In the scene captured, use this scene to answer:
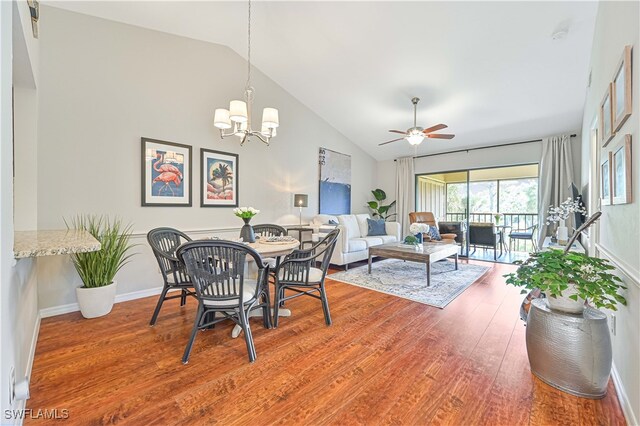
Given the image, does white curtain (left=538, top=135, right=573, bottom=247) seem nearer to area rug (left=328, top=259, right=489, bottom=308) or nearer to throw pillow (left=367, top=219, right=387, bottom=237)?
area rug (left=328, top=259, right=489, bottom=308)

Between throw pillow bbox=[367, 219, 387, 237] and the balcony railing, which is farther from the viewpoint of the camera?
the balcony railing

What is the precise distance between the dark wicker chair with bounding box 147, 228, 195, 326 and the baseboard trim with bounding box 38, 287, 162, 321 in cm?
72

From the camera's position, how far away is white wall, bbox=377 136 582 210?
5211 millimetres

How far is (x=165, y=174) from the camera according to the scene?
3.51 metres

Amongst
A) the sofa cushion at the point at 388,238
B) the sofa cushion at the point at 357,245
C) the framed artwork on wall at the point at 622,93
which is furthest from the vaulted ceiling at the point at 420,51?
the sofa cushion at the point at 357,245

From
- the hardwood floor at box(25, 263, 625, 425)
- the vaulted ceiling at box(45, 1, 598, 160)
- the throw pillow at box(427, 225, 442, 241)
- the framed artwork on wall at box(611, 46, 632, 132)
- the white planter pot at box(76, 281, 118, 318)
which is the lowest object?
the hardwood floor at box(25, 263, 625, 425)

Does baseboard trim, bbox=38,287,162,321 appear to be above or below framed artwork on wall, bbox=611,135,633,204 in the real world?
below

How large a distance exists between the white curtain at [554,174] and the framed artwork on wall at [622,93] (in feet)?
12.3

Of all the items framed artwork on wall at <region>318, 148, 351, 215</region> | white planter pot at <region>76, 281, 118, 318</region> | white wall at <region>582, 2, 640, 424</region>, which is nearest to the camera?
white wall at <region>582, 2, 640, 424</region>

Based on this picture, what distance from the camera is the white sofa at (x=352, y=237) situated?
186 inches

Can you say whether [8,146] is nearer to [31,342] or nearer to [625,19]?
[31,342]

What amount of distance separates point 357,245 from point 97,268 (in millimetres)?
3685

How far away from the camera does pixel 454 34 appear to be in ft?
10.4

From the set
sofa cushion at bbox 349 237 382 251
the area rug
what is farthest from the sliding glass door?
sofa cushion at bbox 349 237 382 251
